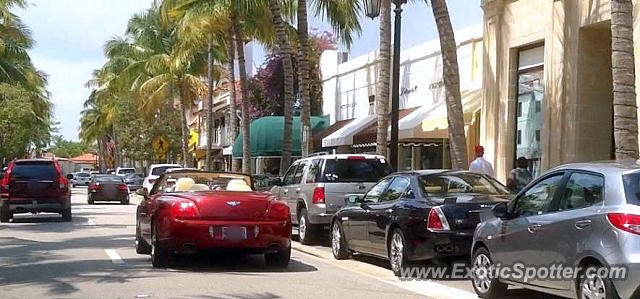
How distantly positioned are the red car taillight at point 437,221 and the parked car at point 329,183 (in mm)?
4876

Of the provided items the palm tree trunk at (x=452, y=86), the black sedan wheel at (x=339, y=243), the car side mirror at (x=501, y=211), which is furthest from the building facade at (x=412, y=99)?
the car side mirror at (x=501, y=211)

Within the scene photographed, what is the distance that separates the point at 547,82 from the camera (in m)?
18.5

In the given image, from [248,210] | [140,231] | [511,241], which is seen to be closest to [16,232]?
[140,231]

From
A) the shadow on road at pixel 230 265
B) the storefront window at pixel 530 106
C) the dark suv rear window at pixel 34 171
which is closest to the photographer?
the shadow on road at pixel 230 265

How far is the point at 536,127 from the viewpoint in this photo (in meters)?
19.4

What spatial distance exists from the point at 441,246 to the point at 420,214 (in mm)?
498

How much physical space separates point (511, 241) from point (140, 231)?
21.7 ft

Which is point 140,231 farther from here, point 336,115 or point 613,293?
point 336,115

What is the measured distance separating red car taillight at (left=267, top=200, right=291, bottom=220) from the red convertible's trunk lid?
0.07m

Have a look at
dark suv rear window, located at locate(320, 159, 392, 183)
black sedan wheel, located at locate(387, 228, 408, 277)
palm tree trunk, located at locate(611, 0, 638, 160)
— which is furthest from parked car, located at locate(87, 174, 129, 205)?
palm tree trunk, located at locate(611, 0, 638, 160)

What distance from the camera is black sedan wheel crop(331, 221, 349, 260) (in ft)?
45.3

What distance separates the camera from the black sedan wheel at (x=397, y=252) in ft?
37.2

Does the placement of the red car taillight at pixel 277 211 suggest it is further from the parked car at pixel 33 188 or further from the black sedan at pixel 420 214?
the parked car at pixel 33 188

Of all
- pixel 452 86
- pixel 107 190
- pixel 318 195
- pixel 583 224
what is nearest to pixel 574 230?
pixel 583 224
